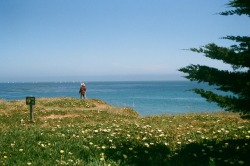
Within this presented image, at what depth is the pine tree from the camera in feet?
29.2

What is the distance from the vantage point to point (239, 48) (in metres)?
9.36

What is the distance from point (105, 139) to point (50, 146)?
6.64 feet

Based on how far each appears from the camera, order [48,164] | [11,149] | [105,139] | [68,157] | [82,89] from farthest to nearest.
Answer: [82,89]
[105,139]
[11,149]
[68,157]
[48,164]

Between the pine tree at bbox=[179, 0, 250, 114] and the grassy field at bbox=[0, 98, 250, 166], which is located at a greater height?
the pine tree at bbox=[179, 0, 250, 114]

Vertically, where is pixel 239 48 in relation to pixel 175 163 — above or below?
above

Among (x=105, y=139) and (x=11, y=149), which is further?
(x=105, y=139)

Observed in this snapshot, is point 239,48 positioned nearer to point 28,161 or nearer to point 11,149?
point 28,161

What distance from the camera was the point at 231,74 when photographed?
9203 mm

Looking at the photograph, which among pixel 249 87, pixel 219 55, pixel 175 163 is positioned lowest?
pixel 175 163

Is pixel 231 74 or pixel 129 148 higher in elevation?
pixel 231 74

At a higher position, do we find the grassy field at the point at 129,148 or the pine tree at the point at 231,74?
the pine tree at the point at 231,74

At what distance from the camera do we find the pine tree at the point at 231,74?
8906mm

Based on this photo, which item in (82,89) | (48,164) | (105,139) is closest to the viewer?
(48,164)

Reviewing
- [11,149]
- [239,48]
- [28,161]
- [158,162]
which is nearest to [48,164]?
[28,161]
